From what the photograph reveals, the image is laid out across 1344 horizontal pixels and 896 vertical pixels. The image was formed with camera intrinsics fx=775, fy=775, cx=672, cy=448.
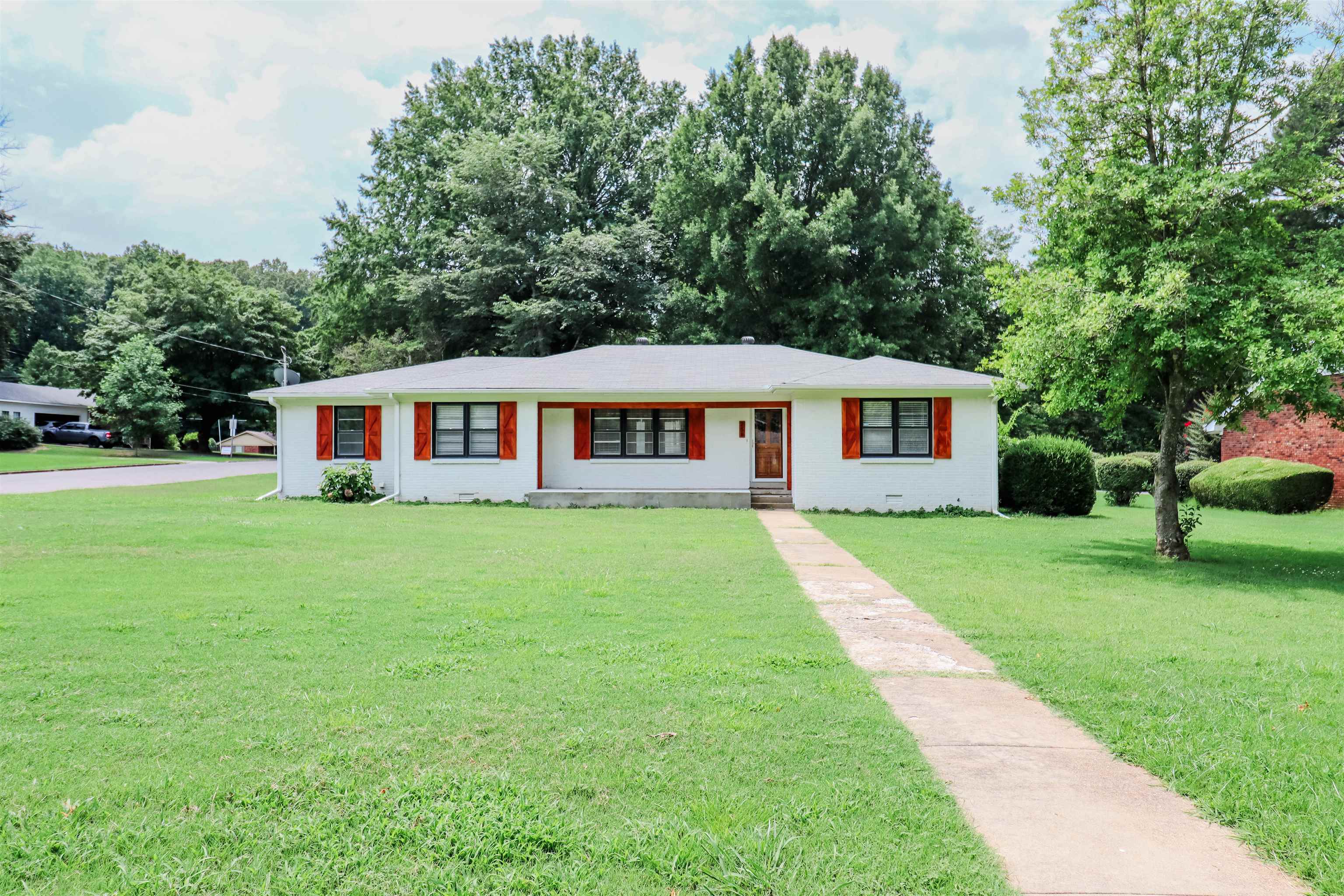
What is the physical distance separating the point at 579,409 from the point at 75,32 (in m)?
Result: 14.7

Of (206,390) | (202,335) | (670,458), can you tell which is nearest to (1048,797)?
(670,458)

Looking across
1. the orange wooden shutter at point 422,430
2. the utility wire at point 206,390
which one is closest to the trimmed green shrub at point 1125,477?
the orange wooden shutter at point 422,430

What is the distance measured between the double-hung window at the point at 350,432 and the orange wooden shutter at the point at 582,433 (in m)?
5.55

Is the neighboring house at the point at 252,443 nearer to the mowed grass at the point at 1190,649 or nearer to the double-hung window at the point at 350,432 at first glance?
the double-hung window at the point at 350,432

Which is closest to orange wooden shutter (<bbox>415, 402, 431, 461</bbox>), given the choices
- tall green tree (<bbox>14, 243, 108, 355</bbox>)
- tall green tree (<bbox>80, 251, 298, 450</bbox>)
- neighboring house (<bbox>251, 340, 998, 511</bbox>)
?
neighboring house (<bbox>251, 340, 998, 511</bbox>)

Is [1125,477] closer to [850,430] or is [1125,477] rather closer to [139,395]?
Answer: [850,430]

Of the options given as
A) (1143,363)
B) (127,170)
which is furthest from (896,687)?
(127,170)

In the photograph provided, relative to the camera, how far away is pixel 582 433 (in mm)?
18703

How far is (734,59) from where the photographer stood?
3027 centimetres

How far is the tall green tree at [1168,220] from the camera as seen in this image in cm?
908

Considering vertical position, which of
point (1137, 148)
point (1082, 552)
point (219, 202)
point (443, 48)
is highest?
point (443, 48)

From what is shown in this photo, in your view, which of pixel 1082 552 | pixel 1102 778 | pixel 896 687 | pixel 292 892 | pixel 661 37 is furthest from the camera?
pixel 661 37

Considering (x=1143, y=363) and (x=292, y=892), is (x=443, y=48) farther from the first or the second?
(x=292, y=892)

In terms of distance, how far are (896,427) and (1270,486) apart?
32.1 ft
